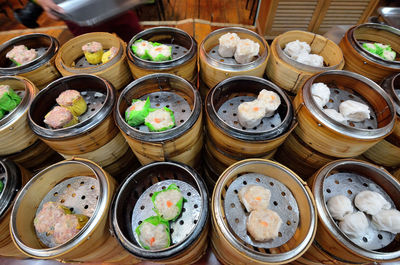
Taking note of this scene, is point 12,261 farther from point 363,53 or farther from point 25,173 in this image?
point 363,53

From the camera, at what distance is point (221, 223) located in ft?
4.16

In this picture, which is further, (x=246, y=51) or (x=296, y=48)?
(x=296, y=48)

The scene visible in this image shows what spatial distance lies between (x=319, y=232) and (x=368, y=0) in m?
4.14

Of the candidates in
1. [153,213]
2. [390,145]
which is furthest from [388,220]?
[153,213]

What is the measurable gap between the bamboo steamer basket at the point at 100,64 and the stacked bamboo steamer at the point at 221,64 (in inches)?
30.9

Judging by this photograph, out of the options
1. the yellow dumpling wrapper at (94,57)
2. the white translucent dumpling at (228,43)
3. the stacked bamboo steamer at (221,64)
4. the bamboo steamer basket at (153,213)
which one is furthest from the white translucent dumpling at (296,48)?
the yellow dumpling wrapper at (94,57)

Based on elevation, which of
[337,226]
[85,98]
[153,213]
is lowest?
[153,213]

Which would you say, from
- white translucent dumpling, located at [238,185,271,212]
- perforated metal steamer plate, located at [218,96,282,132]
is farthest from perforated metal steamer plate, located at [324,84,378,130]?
white translucent dumpling, located at [238,185,271,212]

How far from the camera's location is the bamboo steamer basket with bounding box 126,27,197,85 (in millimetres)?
1851

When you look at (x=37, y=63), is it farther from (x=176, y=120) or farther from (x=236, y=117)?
(x=236, y=117)

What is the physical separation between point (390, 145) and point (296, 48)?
121cm

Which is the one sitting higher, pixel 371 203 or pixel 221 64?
pixel 221 64

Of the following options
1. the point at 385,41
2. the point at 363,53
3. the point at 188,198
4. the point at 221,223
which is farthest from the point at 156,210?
the point at 385,41

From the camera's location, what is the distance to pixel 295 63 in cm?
187
